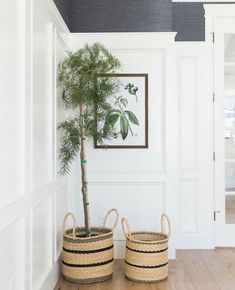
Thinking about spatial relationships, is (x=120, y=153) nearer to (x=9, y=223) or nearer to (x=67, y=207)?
(x=67, y=207)

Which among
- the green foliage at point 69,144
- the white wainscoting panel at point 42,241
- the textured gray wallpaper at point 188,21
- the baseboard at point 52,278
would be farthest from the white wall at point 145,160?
the white wainscoting panel at point 42,241

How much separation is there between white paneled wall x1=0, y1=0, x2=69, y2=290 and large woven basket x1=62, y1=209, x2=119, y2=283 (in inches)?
4.4

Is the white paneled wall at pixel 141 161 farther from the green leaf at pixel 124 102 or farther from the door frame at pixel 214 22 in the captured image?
the door frame at pixel 214 22

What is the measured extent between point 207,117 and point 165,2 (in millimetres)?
1272

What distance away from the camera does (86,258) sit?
2814 millimetres

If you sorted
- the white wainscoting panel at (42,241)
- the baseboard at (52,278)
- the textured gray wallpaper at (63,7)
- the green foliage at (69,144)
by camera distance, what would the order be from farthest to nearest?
the textured gray wallpaper at (63,7) < the green foliage at (69,144) < the baseboard at (52,278) < the white wainscoting panel at (42,241)

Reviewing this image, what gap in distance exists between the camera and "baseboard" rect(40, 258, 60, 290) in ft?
8.41

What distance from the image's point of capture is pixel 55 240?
287 cm

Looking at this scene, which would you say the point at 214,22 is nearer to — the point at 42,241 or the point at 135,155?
the point at 135,155

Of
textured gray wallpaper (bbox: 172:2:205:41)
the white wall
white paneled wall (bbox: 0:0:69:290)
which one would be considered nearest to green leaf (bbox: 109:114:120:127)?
the white wall

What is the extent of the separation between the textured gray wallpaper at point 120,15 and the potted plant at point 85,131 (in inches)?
26.2

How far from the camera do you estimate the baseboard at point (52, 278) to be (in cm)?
256

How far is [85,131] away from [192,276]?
1.53 metres

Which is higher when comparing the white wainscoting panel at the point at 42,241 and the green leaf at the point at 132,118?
the green leaf at the point at 132,118
